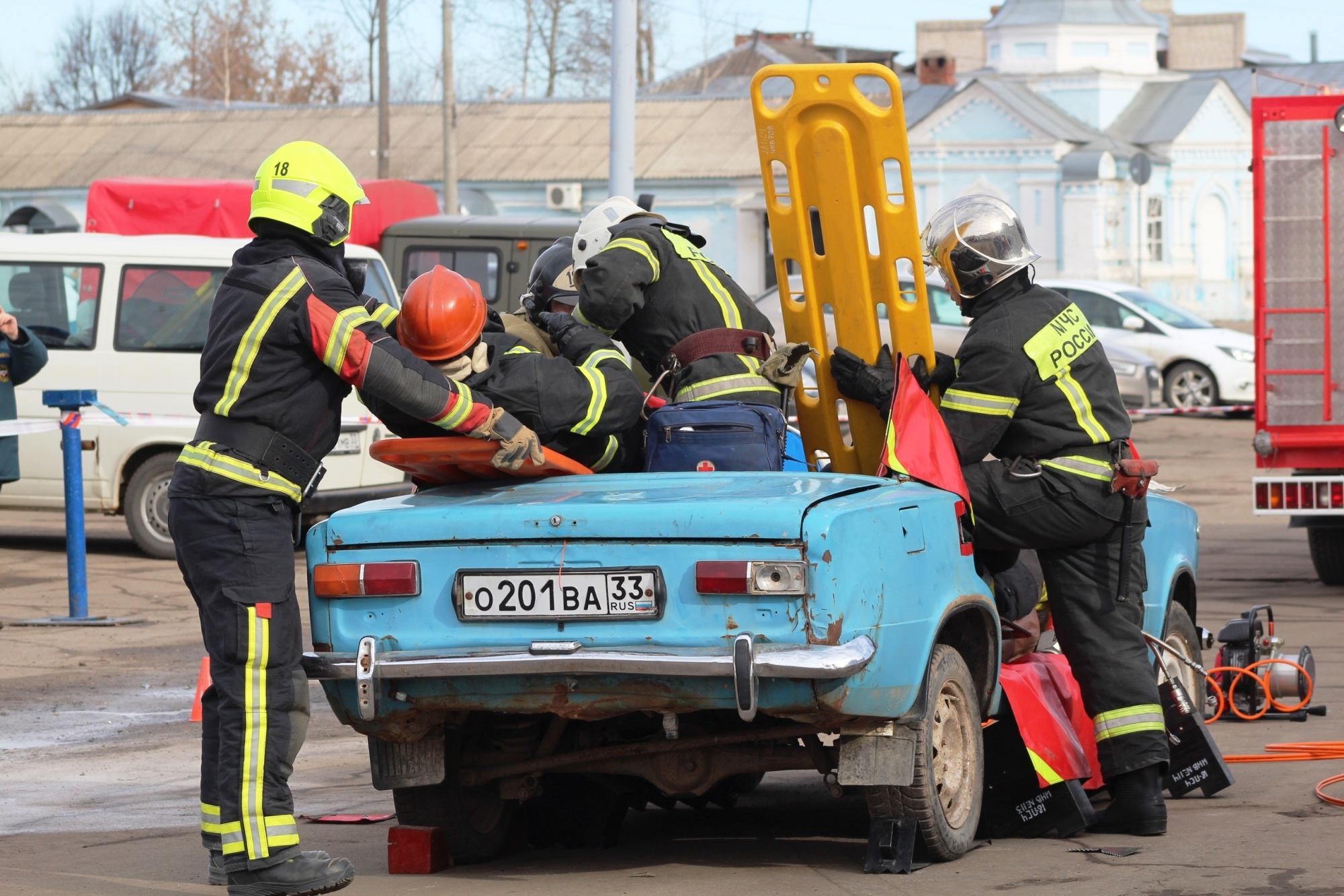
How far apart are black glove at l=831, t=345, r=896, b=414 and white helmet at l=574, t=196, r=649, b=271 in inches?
38.6

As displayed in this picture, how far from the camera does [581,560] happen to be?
4820 millimetres

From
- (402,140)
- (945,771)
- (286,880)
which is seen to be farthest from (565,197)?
(286,880)

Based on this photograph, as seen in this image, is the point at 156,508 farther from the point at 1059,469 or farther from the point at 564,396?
the point at 1059,469

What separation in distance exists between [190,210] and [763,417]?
16966 mm

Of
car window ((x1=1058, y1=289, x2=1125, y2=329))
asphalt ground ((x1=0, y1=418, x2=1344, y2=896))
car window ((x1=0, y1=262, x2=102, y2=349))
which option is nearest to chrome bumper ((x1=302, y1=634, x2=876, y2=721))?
asphalt ground ((x1=0, y1=418, x2=1344, y2=896))

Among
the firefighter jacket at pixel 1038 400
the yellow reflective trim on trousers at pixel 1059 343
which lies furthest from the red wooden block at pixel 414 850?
the yellow reflective trim on trousers at pixel 1059 343

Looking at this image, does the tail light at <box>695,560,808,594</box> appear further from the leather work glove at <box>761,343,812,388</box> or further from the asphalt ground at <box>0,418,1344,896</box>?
the leather work glove at <box>761,343,812,388</box>

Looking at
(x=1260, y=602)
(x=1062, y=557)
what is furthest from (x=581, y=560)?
(x=1260, y=602)

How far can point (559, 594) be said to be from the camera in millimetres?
4824

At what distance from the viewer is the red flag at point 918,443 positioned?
5328mm

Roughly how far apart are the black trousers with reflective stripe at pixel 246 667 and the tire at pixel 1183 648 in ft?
10.9

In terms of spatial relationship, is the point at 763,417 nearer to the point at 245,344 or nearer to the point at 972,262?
the point at 972,262

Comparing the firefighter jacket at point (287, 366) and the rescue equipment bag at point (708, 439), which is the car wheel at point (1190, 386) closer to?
the rescue equipment bag at point (708, 439)

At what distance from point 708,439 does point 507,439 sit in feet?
2.36
